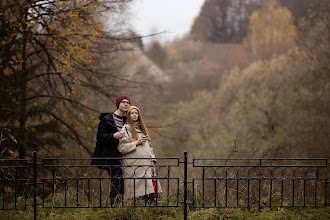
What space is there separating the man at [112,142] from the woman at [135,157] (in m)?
0.12

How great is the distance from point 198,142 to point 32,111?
63.2ft

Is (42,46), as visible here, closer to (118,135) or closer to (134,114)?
(134,114)

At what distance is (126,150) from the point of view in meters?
5.59

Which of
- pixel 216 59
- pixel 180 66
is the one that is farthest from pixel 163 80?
pixel 216 59

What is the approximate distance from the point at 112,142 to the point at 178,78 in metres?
30.5

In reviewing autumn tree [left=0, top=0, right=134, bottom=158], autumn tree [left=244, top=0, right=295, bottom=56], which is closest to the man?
autumn tree [left=0, top=0, right=134, bottom=158]

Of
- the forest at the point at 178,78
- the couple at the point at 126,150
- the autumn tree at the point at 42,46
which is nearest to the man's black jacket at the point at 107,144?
the couple at the point at 126,150

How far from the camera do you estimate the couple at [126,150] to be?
5555mm

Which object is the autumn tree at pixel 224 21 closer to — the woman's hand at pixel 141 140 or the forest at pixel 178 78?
the forest at pixel 178 78

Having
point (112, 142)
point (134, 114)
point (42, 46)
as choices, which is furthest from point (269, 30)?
point (112, 142)

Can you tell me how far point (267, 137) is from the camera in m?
20.4

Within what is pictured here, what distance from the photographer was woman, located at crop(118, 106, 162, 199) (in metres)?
5.55

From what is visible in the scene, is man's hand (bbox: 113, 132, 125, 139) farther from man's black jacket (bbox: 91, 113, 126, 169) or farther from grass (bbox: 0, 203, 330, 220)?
grass (bbox: 0, 203, 330, 220)

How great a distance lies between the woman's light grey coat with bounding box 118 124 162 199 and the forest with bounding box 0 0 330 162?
2.00 metres
